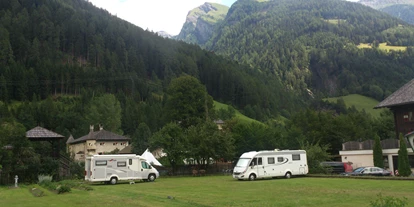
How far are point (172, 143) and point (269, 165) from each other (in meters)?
14.5

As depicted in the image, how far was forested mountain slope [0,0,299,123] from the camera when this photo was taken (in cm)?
11899

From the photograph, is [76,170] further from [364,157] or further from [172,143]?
[364,157]

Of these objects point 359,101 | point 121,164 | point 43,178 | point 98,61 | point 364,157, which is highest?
point 98,61

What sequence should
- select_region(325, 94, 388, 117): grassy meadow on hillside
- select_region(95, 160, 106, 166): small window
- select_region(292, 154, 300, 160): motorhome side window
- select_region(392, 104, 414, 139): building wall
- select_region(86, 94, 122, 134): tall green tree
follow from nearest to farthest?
select_region(95, 160, 106, 166): small window < select_region(292, 154, 300, 160): motorhome side window < select_region(392, 104, 414, 139): building wall < select_region(86, 94, 122, 134): tall green tree < select_region(325, 94, 388, 117): grassy meadow on hillside

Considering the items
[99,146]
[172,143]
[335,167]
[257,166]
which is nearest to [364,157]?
[335,167]

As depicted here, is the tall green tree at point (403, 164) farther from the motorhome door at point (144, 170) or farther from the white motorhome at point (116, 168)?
the motorhome door at point (144, 170)

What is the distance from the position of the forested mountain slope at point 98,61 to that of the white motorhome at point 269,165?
91669 mm

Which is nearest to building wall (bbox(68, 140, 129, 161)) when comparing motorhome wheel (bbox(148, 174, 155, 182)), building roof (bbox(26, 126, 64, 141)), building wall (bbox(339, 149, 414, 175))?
building roof (bbox(26, 126, 64, 141))

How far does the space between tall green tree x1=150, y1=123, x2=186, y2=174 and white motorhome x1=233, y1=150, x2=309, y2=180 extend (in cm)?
1168

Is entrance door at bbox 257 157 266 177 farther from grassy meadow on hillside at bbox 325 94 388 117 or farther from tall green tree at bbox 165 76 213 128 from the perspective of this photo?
grassy meadow on hillside at bbox 325 94 388 117

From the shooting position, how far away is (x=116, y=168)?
107 ft

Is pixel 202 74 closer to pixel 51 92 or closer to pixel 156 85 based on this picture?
pixel 156 85

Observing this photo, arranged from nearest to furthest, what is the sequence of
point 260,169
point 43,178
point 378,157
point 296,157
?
point 260,169 < point 296,157 < point 43,178 < point 378,157

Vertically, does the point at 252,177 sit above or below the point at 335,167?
below
